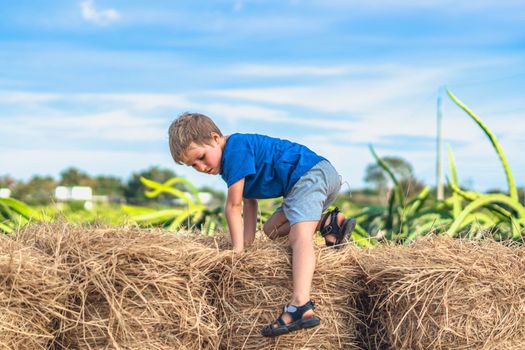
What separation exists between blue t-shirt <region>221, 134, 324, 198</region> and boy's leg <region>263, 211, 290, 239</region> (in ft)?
0.37

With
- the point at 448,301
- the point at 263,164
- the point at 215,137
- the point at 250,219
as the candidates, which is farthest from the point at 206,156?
the point at 448,301

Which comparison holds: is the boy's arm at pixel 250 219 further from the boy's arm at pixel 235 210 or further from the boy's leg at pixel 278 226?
the boy's arm at pixel 235 210

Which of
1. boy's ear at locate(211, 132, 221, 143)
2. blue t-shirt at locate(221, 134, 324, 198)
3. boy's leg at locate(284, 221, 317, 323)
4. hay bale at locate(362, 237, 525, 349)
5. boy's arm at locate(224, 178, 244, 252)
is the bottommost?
hay bale at locate(362, 237, 525, 349)

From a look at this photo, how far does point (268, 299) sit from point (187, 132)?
854mm

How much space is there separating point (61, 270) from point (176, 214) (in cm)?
322

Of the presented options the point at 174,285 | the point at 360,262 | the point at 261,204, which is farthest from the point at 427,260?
the point at 261,204

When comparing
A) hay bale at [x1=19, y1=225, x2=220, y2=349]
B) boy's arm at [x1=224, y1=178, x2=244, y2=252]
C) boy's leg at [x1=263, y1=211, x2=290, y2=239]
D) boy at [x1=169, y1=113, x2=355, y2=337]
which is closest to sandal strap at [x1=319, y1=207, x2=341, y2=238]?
boy at [x1=169, y1=113, x2=355, y2=337]

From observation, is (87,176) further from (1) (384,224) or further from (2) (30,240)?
(2) (30,240)

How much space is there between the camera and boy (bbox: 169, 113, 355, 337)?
3104 mm

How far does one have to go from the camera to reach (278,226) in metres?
3.35

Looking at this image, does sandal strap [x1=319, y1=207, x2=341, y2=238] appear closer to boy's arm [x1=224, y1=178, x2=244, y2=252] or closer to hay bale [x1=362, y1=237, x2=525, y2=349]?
hay bale [x1=362, y1=237, x2=525, y2=349]

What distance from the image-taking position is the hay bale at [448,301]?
291 cm

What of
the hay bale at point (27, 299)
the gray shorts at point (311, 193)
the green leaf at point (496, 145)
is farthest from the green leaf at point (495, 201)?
the hay bale at point (27, 299)

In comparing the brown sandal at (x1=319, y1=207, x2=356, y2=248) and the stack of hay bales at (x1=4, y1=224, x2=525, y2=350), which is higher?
the brown sandal at (x1=319, y1=207, x2=356, y2=248)
